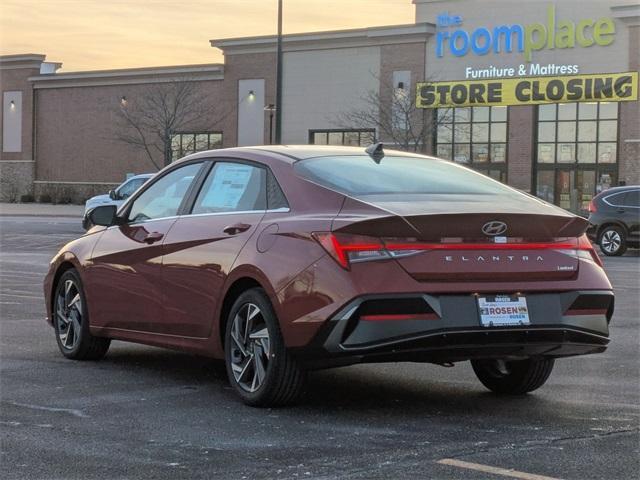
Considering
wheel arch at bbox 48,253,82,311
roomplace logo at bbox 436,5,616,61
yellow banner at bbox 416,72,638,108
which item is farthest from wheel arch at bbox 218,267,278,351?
roomplace logo at bbox 436,5,616,61

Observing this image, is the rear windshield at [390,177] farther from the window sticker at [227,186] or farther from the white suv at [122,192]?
the white suv at [122,192]

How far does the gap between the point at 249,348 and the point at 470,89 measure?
47.6 metres

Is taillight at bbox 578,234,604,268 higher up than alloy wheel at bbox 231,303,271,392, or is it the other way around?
taillight at bbox 578,234,604,268

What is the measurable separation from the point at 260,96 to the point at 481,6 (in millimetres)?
13594

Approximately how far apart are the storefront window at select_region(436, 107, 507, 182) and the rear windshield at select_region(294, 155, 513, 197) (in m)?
45.0

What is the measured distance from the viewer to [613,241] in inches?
1045

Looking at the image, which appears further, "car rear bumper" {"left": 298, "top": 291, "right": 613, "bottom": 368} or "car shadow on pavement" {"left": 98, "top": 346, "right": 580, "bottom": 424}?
"car shadow on pavement" {"left": 98, "top": 346, "right": 580, "bottom": 424}

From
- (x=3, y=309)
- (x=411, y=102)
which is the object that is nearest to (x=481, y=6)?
(x=411, y=102)

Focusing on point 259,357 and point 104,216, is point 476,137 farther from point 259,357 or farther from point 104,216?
point 259,357

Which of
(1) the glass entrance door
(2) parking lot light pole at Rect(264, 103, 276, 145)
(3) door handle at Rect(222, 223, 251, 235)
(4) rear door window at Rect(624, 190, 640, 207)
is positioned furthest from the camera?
(2) parking lot light pole at Rect(264, 103, 276, 145)

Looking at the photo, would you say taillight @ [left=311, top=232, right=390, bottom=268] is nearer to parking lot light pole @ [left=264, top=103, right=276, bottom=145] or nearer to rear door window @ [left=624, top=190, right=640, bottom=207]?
rear door window @ [left=624, top=190, right=640, bottom=207]

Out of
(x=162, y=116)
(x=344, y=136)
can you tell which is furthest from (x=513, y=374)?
(x=162, y=116)

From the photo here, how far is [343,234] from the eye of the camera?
255 inches

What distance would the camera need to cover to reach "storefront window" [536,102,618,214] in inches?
1961
